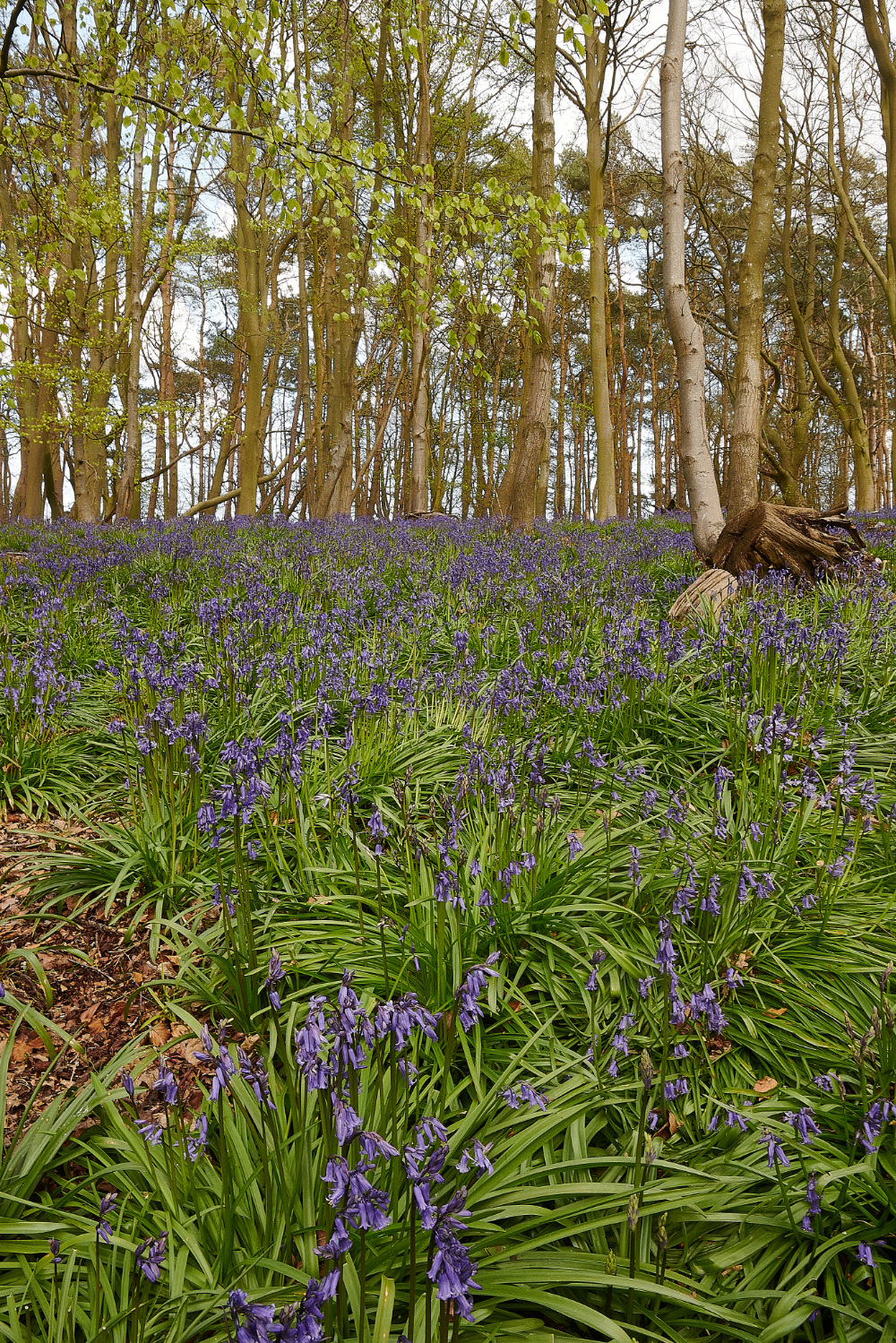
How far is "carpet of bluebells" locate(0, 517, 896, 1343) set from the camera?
4.49 feet

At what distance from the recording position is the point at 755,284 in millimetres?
7816

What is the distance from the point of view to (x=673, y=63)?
6559 millimetres

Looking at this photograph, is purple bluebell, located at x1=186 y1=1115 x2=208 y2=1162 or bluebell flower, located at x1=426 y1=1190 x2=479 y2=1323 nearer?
bluebell flower, located at x1=426 y1=1190 x2=479 y2=1323

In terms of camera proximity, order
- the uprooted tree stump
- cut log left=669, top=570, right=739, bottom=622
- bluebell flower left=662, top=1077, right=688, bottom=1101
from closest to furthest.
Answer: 1. bluebell flower left=662, top=1077, right=688, bottom=1101
2. cut log left=669, top=570, right=739, bottom=622
3. the uprooted tree stump

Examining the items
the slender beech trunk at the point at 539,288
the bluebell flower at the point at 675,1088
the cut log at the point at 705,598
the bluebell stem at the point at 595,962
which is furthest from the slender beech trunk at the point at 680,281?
the bluebell flower at the point at 675,1088

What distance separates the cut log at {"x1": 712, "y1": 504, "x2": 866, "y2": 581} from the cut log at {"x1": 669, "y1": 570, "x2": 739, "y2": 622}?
0.67 m

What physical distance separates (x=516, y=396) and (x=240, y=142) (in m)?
20.8

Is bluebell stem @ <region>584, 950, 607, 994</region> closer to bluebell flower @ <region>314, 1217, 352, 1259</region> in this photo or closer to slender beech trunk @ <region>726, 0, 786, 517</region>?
bluebell flower @ <region>314, 1217, 352, 1259</region>

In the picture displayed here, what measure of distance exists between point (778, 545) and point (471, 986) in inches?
255

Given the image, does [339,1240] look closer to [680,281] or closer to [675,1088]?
[675,1088]

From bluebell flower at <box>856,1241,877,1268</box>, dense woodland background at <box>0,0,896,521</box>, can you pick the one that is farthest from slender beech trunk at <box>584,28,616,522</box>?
bluebell flower at <box>856,1241,877,1268</box>

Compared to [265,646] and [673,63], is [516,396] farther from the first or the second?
[265,646]

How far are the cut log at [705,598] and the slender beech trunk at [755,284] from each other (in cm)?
201

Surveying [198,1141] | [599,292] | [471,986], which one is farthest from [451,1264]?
[599,292]
